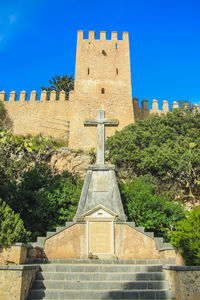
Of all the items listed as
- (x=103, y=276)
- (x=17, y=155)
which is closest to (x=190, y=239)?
(x=103, y=276)

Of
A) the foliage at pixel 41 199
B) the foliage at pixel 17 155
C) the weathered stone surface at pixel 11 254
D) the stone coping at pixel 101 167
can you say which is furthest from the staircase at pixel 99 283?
the foliage at pixel 17 155

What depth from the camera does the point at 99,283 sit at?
554 centimetres

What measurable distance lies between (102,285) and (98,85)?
24503mm

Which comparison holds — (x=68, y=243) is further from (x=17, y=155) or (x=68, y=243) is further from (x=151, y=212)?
(x=17, y=155)

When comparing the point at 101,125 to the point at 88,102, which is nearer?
the point at 101,125

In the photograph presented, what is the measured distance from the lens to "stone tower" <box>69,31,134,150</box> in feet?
88.3

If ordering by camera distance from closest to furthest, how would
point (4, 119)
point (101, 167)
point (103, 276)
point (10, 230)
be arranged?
point (103, 276) → point (10, 230) → point (101, 167) → point (4, 119)

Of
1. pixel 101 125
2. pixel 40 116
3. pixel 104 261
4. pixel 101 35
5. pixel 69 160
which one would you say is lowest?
pixel 104 261

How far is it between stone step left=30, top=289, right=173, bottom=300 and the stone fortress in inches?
826

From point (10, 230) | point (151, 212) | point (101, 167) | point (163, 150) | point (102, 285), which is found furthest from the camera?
point (163, 150)

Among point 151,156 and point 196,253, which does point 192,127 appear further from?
point 196,253

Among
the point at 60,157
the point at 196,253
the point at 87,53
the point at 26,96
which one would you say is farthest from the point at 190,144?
the point at 26,96

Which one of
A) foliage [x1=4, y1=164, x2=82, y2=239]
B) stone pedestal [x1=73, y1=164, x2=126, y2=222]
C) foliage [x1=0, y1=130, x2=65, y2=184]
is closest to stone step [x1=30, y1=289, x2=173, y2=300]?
stone pedestal [x1=73, y1=164, x2=126, y2=222]

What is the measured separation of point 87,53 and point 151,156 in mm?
16027
